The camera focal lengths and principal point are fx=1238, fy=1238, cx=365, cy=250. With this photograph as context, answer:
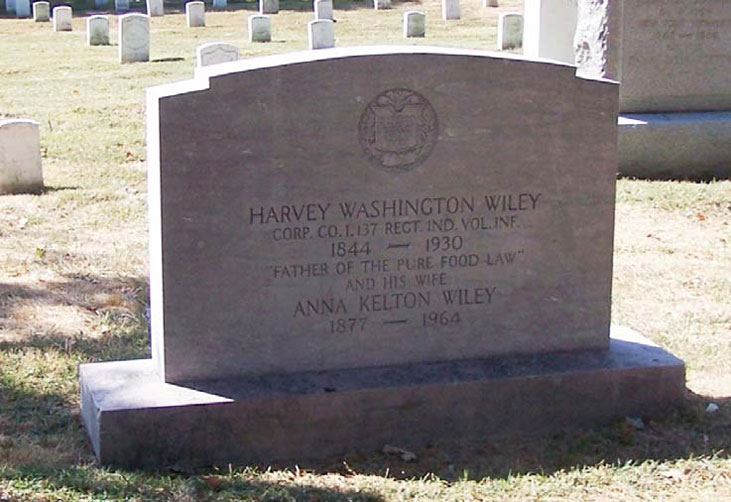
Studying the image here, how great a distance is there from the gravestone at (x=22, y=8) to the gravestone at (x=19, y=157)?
70.2 feet

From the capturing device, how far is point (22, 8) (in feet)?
100

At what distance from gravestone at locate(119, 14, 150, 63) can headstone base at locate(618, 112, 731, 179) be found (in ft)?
37.3

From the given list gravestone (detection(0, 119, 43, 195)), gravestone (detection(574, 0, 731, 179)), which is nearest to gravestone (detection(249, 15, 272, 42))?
gravestone (detection(574, 0, 731, 179))

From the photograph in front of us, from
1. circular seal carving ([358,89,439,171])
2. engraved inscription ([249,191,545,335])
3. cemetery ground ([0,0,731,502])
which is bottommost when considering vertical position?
cemetery ground ([0,0,731,502])

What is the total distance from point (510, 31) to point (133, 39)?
21.4 feet

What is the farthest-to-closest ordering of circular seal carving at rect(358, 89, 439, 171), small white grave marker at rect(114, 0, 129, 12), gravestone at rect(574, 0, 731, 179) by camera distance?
small white grave marker at rect(114, 0, 129, 12)
gravestone at rect(574, 0, 731, 179)
circular seal carving at rect(358, 89, 439, 171)

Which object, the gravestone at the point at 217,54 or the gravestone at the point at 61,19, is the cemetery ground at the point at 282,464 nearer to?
the gravestone at the point at 217,54

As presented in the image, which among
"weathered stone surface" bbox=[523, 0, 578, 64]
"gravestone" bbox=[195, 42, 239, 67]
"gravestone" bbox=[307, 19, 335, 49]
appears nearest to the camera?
"weathered stone surface" bbox=[523, 0, 578, 64]

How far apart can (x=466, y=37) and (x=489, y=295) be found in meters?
19.8

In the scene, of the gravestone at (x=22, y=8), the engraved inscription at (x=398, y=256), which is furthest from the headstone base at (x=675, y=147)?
the gravestone at (x=22, y=8)

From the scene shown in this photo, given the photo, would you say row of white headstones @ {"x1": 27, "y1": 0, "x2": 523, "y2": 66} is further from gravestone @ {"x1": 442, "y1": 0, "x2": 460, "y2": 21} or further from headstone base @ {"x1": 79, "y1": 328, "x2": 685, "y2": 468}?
headstone base @ {"x1": 79, "y1": 328, "x2": 685, "y2": 468}

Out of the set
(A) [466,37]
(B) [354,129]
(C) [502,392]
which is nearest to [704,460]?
(C) [502,392]

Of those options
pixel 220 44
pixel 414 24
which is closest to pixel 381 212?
pixel 220 44

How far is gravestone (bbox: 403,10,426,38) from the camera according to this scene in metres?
24.8
